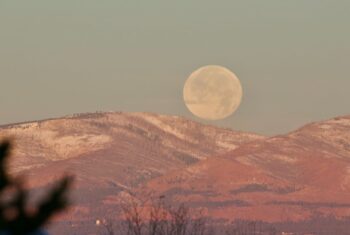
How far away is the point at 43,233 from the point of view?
505 cm

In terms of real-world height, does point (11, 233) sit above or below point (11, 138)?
below

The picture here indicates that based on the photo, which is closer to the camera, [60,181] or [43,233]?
[60,181]

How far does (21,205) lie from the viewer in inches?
179

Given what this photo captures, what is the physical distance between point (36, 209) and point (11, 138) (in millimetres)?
272

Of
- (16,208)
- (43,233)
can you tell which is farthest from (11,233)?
(43,233)

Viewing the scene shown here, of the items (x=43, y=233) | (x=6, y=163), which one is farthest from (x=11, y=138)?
(x=43, y=233)

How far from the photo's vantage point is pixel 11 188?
14.9 feet

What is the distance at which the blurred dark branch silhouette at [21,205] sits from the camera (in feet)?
14.9

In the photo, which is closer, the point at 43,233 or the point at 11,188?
the point at 11,188

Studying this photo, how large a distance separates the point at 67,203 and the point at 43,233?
44 cm

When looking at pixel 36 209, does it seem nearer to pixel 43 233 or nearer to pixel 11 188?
pixel 11 188

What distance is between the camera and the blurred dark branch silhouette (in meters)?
4.54

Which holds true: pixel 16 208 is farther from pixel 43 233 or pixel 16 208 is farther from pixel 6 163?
pixel 43 233

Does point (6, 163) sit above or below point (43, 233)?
above
